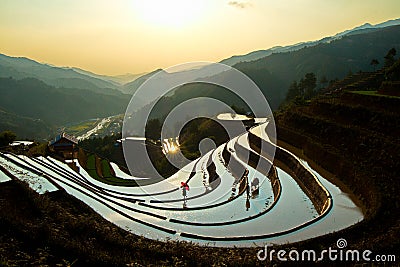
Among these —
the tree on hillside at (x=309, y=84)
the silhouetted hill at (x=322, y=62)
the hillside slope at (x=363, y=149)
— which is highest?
the silhouetted hill at (x=322, y=62)

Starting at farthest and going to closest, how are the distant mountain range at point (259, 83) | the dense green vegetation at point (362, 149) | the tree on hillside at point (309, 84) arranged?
the distant mountain range at point (259, 83), the tree on hillside at point (309, 84), the dense green vegetation at point (362, 149)

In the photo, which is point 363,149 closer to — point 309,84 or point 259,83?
point 309,84

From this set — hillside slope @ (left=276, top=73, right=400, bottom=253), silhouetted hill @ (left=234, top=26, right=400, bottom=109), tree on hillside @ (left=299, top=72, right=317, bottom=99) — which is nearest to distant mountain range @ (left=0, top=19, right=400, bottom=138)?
silhouetted hill @ (left=234, top=26, right=400, bottom=109)

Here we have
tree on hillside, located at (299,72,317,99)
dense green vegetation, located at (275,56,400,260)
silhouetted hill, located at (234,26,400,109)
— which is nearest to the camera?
dense green vegetation, located at (275,56,400,260)

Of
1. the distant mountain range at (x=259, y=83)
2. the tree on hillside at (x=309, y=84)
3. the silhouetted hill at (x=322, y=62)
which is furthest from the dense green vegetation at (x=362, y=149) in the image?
the silhouetted hill at (x=322, y=62)

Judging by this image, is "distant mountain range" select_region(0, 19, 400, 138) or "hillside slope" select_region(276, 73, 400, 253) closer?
"hillside slope" select_region(276, 73, 400, 253)

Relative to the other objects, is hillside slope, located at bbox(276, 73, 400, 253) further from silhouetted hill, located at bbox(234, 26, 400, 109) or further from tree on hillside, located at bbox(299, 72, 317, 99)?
silhouetted hill, located at bbox(234, 26, 400, 109)

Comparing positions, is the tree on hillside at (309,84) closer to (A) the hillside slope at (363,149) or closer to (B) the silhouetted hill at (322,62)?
(A) the hillside slope at (363,149)

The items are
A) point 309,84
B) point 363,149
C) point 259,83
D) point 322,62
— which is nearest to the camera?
point 363,149

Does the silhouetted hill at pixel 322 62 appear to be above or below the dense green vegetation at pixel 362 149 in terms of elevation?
above

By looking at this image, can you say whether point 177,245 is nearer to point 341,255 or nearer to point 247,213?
point 341,255

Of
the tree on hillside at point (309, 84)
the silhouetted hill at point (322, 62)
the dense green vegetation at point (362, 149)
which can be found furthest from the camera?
the silhouetted hill at point (322, 62)

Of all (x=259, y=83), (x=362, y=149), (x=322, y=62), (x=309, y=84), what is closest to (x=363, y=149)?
(x=362, y=149)

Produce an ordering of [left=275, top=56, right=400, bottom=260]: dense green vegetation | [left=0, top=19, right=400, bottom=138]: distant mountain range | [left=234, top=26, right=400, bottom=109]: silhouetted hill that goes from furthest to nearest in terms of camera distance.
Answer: [left=234, top=26, right=400, bottom=109]: silhouetted hill < [left=0, top=19, right=400, bottom=138]: distant mountain range < [left=275, top=56, right=400, bottom=260]: dense green vegetation
